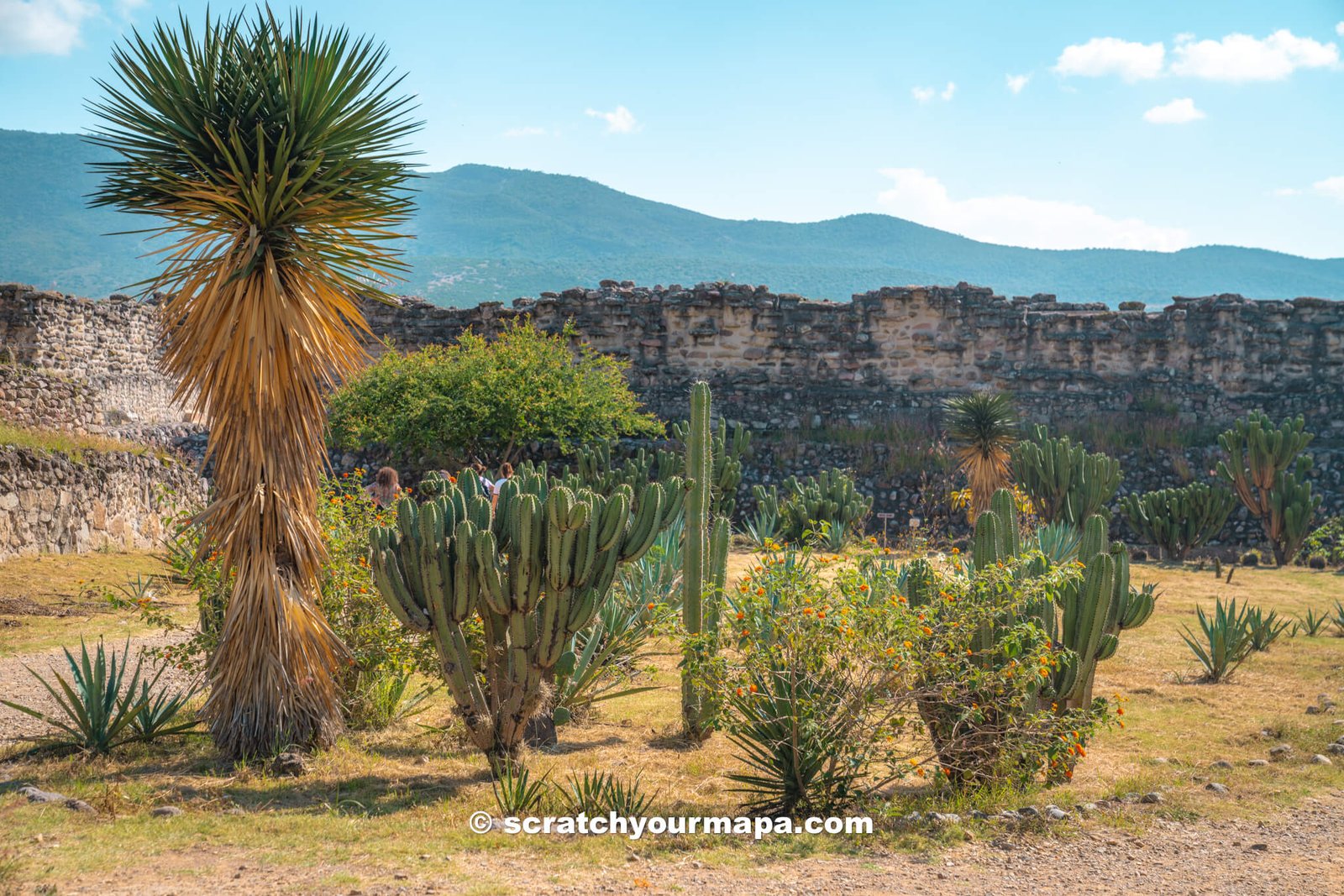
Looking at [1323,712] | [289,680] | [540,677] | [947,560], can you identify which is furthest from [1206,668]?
[289,680]

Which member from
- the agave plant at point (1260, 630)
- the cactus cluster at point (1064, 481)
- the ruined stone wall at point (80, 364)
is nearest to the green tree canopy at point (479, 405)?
the ruined stone wall at point (80, 364)

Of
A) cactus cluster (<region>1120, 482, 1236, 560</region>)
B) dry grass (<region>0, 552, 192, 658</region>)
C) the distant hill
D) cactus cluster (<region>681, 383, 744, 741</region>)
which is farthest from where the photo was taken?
the distant hill

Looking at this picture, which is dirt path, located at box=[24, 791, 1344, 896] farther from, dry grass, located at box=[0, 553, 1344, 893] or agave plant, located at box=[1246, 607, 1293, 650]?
agave plant, located at box=[1246, 607, 1293, 650]

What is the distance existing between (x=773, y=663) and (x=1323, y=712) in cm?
460

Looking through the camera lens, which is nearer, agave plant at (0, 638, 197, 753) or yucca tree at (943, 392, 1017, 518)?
agave plant at (0, 638, 197, 753)

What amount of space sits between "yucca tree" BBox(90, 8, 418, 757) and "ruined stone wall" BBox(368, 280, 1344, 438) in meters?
16.5

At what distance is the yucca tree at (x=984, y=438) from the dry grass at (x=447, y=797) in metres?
6.63

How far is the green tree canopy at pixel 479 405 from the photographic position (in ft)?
56.3

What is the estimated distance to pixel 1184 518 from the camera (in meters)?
17.4

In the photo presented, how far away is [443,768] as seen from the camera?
6.34 meters

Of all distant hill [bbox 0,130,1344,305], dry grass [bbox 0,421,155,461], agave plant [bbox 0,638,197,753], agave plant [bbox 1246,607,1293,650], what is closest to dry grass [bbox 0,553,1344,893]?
agave plant [bbox 0,638,197,753]

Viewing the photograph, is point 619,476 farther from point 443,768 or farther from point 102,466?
point 443,768

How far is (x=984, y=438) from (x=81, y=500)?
456 inches

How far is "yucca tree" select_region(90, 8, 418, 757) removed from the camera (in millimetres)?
5977
